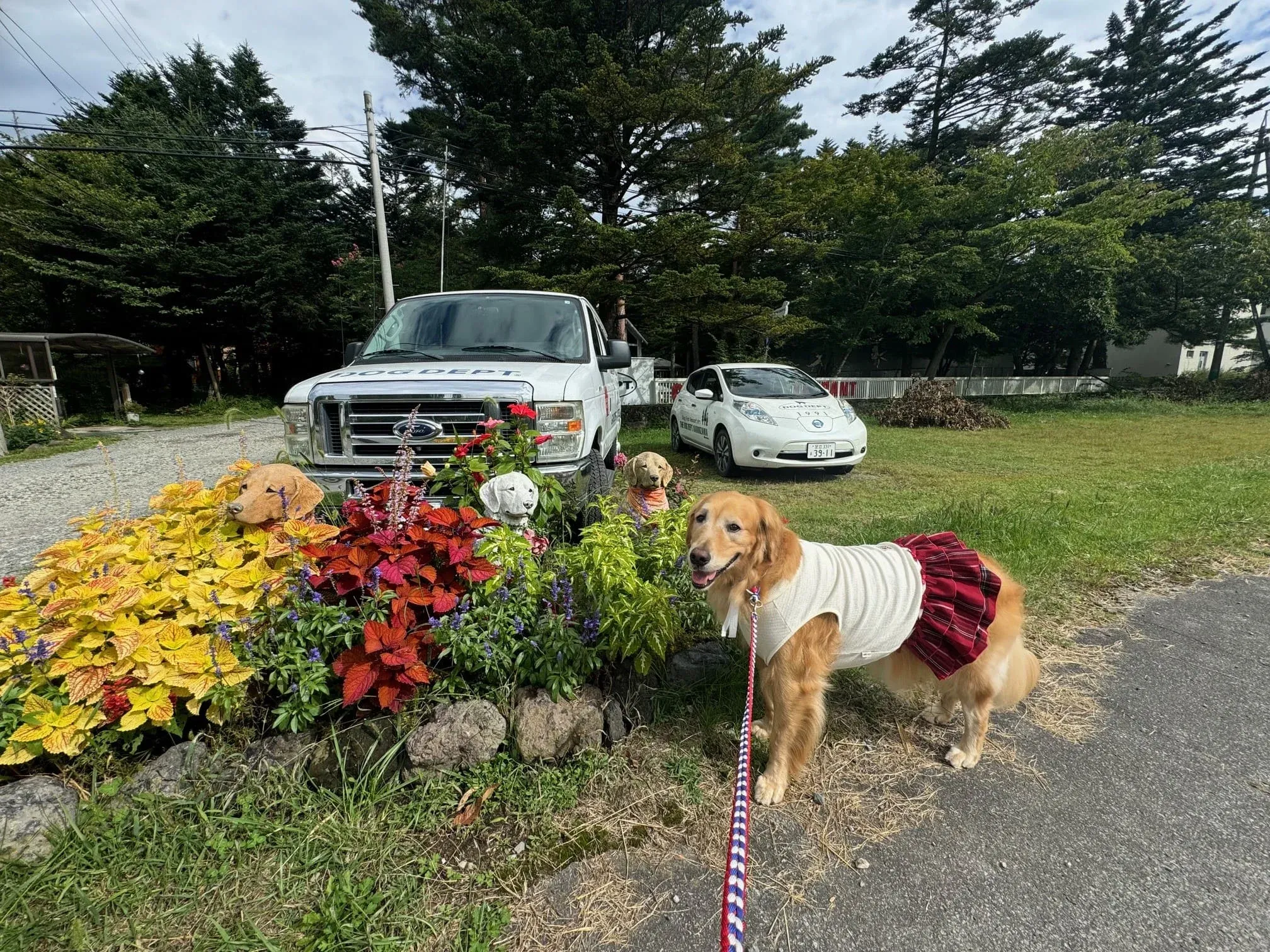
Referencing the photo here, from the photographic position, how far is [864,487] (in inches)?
269

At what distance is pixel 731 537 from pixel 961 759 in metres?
1.40

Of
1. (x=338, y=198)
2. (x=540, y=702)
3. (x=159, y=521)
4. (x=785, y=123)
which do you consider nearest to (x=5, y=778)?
(x=159, y=521)

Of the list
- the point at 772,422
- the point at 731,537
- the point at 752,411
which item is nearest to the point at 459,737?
the point at 731,537

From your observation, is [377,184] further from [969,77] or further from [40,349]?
[969,77]

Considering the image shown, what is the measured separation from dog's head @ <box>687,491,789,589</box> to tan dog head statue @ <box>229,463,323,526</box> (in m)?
1.83

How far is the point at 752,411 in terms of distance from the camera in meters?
7.42

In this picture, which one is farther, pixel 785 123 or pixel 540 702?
pixel 785 123

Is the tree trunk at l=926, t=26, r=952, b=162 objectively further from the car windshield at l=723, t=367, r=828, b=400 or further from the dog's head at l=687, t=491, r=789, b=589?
the dog's head at l=687, t=491, r=789, b=589

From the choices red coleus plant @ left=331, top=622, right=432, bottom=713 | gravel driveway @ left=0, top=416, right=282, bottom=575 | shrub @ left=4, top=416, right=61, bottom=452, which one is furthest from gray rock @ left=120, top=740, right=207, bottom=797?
shrub @ left=4, top=416, right=61, bottom=452

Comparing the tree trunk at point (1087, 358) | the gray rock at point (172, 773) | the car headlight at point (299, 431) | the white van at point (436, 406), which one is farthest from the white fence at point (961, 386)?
the gray rock at point (172, 773)

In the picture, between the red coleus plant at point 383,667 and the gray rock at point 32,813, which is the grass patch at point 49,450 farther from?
the red coleus plant at point 383,667

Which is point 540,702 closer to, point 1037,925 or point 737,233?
point 1037,925

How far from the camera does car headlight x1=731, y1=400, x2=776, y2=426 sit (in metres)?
7.27

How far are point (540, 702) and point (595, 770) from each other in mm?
334
